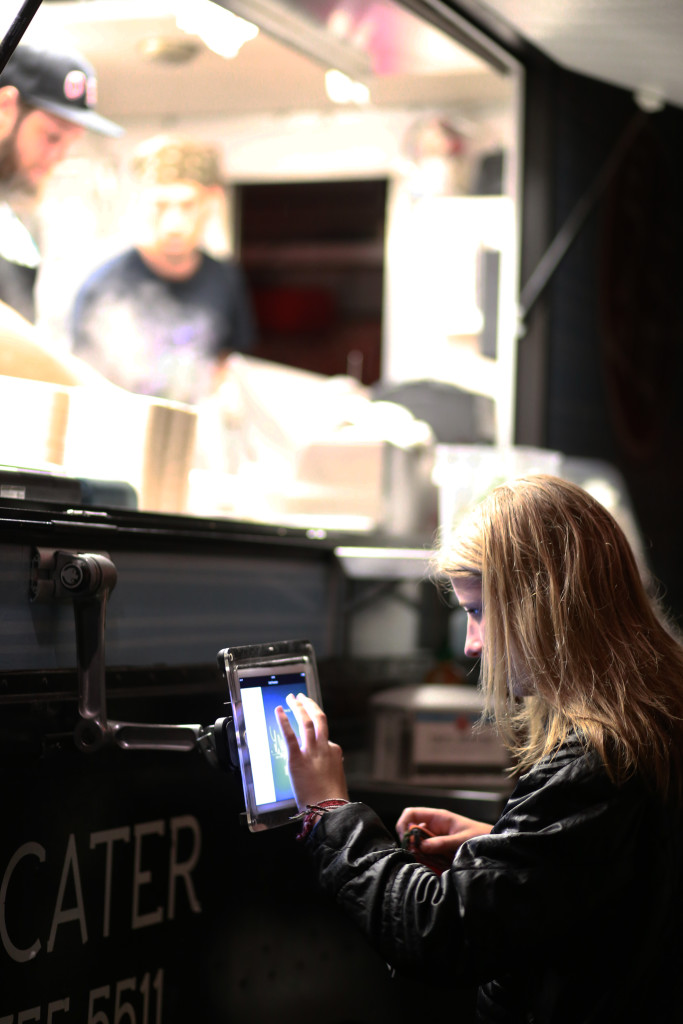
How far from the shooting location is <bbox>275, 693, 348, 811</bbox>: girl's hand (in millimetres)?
1528

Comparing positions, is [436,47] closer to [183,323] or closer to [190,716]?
[183,323]

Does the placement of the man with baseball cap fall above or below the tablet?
above

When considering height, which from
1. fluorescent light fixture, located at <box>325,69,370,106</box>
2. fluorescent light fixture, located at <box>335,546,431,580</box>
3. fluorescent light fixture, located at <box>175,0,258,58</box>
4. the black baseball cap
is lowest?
fluorescent light fixture, located at <box>335,546,431,580</box>

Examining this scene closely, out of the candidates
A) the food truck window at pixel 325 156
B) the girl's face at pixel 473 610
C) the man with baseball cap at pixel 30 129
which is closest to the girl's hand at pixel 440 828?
the girl's face at pixel 473 610

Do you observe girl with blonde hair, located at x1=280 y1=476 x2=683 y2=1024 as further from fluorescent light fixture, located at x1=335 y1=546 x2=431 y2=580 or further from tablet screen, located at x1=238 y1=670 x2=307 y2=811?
fluorescent light fixture, located at x1=335 y1=546 x2=431 y2=580

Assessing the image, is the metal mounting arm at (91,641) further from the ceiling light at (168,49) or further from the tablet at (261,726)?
the ceiling light at (168,49)

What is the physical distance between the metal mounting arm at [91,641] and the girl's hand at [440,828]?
0.32 metres

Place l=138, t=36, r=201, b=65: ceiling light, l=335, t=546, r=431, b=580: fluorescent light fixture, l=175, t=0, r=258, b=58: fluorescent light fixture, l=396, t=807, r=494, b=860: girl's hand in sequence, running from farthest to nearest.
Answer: l=138, t=36, r=201, b=65: ceiling light < l=335, t=546, r=431, b=580: fluorescent light fixture < l=175, t=0, r=258, b=58: fluorescent light fixture < l=396, t=807, r=494, b=860: girl's hand

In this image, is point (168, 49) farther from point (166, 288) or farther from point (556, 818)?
point (556, 818)

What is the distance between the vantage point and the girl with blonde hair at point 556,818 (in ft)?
4.31

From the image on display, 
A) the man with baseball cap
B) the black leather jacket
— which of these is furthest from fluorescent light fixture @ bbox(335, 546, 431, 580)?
the black leather jacket

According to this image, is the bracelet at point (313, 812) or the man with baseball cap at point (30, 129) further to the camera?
the man with baseball cap at point (30, 129)

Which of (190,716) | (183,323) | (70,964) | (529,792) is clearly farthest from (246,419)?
(529,792)

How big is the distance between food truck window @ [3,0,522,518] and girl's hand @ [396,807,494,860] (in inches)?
28.7
